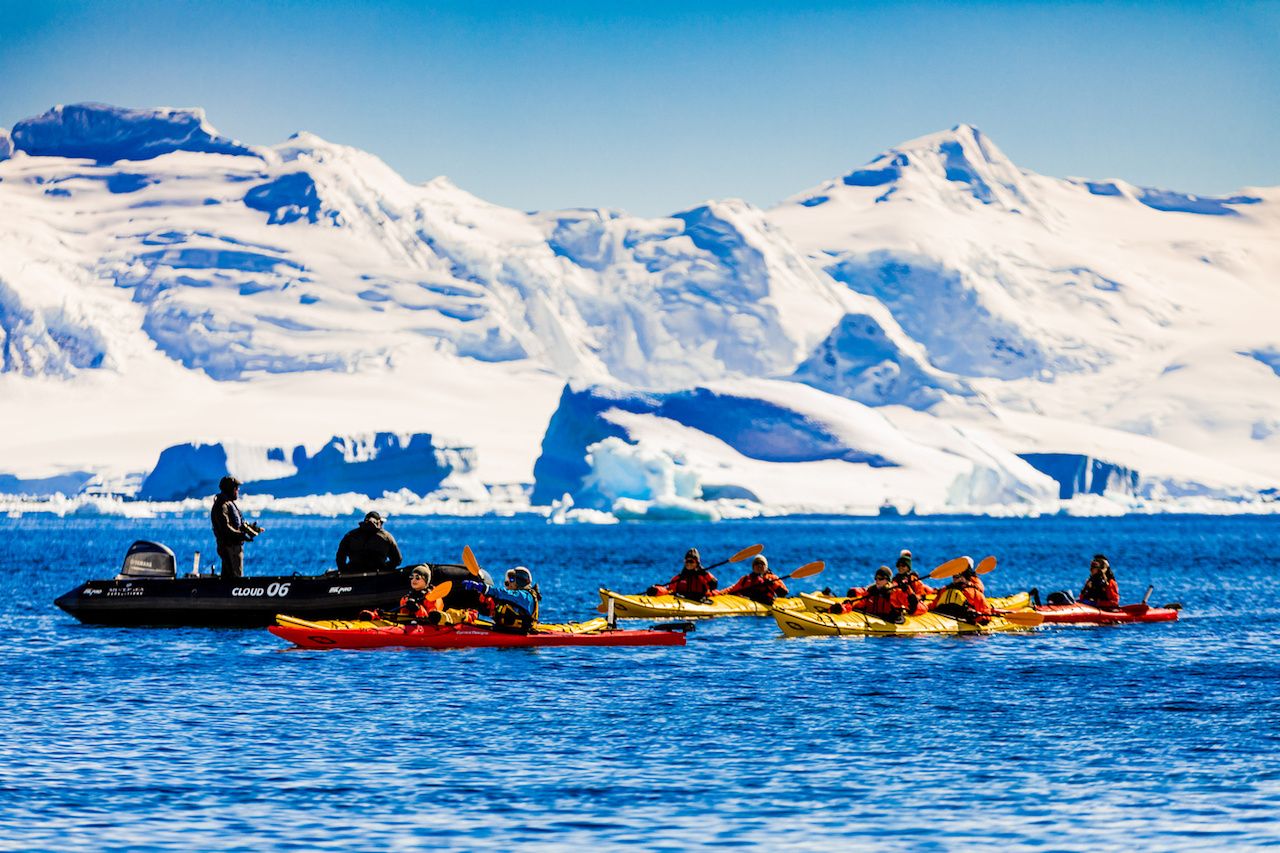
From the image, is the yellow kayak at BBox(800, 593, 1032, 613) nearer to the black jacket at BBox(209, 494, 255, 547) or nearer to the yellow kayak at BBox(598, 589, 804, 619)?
the yellow kayak at BBox(598, 589, 804, 619)

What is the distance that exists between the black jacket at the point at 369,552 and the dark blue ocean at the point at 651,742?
79.0 inches

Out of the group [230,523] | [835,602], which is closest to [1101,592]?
[835,602]

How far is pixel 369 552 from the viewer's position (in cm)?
3228

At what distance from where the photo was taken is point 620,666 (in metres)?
28.1

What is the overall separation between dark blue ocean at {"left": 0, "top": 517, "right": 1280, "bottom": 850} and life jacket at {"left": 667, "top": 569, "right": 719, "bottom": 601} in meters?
1.84

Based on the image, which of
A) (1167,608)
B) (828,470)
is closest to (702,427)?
(828,470)

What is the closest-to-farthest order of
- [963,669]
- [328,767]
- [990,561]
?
[328,767], [963,669], [990,561]

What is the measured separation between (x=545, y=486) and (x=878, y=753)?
459 feet

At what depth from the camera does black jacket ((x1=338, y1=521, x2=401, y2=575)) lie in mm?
32250

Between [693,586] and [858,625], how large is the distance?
675 centimetres

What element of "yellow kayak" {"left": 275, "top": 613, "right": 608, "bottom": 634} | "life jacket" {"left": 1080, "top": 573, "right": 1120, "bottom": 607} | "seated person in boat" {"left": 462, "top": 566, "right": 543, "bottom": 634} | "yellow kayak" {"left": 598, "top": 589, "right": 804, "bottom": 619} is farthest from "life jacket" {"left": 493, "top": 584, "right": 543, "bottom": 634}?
"life jacket" {"left": 1080, "top": 573, "right": 1120, "bottom": 607}

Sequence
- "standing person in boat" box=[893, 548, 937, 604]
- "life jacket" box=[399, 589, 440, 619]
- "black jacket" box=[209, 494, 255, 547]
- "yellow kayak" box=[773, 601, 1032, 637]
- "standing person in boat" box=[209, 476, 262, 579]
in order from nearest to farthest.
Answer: "life jacket" box=[399, 589, 440, 619] < "standing person in boat" box=[209, 476, 262, 579] < "black jacket" box=[209, 494, 255, 547] < "yellow kayak" box=[773, 601, 1032, 637] < "standing person in boat" box=[893, 548, 937, 604]

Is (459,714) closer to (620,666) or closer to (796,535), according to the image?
(620,666)

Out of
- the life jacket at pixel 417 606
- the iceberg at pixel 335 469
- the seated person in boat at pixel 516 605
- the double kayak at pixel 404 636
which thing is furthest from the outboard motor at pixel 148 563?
the iceberg at pixel 335 469
